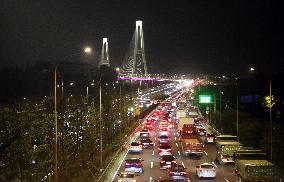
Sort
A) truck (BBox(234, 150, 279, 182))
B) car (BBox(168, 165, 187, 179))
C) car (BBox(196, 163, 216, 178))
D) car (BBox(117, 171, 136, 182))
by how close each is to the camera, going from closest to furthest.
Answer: truck (BBox(234, 150, 279, 182)), car (BBox(117, 171, 136, 182)), car (BBox(168, 165, 187, 179)), car (BBox(196, 163, 216, 178))

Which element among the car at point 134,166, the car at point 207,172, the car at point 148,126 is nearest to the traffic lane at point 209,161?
the car at point 207,172

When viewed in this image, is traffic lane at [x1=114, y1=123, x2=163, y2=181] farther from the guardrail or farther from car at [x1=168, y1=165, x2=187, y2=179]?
car at [x1=168, y1=165, x2=187, y2=179]

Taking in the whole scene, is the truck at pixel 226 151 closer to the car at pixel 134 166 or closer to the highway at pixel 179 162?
the highway at pixel 179 162

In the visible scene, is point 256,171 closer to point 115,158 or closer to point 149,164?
point 149,164

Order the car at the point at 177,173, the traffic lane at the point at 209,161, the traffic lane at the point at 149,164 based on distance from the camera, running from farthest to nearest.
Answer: the traffic lane at the point at 149,164, the traffic lane at the point at 209,161, the car at the point at 177,173

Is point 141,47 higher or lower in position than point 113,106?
higher

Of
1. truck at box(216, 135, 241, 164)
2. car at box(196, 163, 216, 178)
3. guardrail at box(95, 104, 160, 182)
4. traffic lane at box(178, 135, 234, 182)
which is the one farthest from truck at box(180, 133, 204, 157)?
car at box(196, 163, 216, 178)

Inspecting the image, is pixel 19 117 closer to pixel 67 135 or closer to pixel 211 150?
pixel 67 135

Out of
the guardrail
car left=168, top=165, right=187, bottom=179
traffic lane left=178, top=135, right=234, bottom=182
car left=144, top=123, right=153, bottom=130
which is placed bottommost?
traffic lane left=178, top=135, right=234, bottom=182

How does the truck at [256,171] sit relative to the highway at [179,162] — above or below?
above

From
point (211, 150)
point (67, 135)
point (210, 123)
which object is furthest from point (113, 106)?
point (67, 135)

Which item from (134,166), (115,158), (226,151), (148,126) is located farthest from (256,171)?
(148,126)
